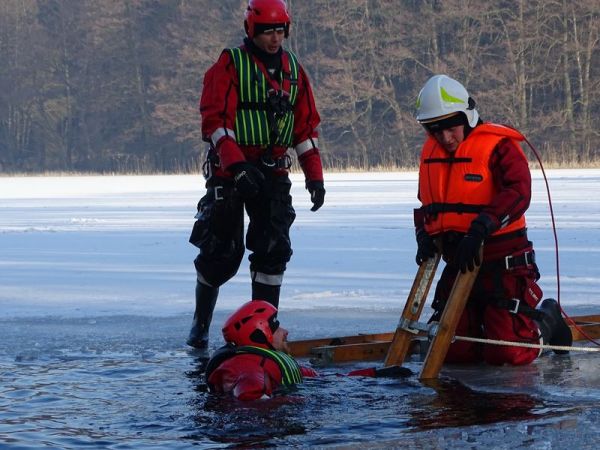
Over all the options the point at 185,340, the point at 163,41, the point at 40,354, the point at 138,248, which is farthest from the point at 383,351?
the point at 163,41

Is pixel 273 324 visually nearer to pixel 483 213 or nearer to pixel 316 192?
pixel 483 213

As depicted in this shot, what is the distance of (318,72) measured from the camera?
2128 inches

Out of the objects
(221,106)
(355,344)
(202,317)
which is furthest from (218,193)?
(355,344)

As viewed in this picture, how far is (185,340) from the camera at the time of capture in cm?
704

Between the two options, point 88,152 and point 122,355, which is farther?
point 88,152

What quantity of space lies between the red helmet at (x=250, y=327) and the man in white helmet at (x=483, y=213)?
2.96 feet

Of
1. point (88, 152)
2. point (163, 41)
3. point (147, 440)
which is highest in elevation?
point (163, 41)

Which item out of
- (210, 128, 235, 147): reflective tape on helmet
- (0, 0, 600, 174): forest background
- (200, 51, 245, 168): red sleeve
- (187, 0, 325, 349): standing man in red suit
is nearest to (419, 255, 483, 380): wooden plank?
(187, 0, 325, 349): standing man in red suit

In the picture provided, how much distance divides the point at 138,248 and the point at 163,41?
158 feet

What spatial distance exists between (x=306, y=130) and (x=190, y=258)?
182 inches

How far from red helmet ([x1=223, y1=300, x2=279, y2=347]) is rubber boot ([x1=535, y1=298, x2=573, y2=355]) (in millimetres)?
1526

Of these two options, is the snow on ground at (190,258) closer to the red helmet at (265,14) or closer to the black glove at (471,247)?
the red helmet at (265,14)

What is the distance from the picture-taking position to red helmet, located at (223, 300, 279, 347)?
5.50 metres

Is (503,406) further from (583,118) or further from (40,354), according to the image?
(583,118)
